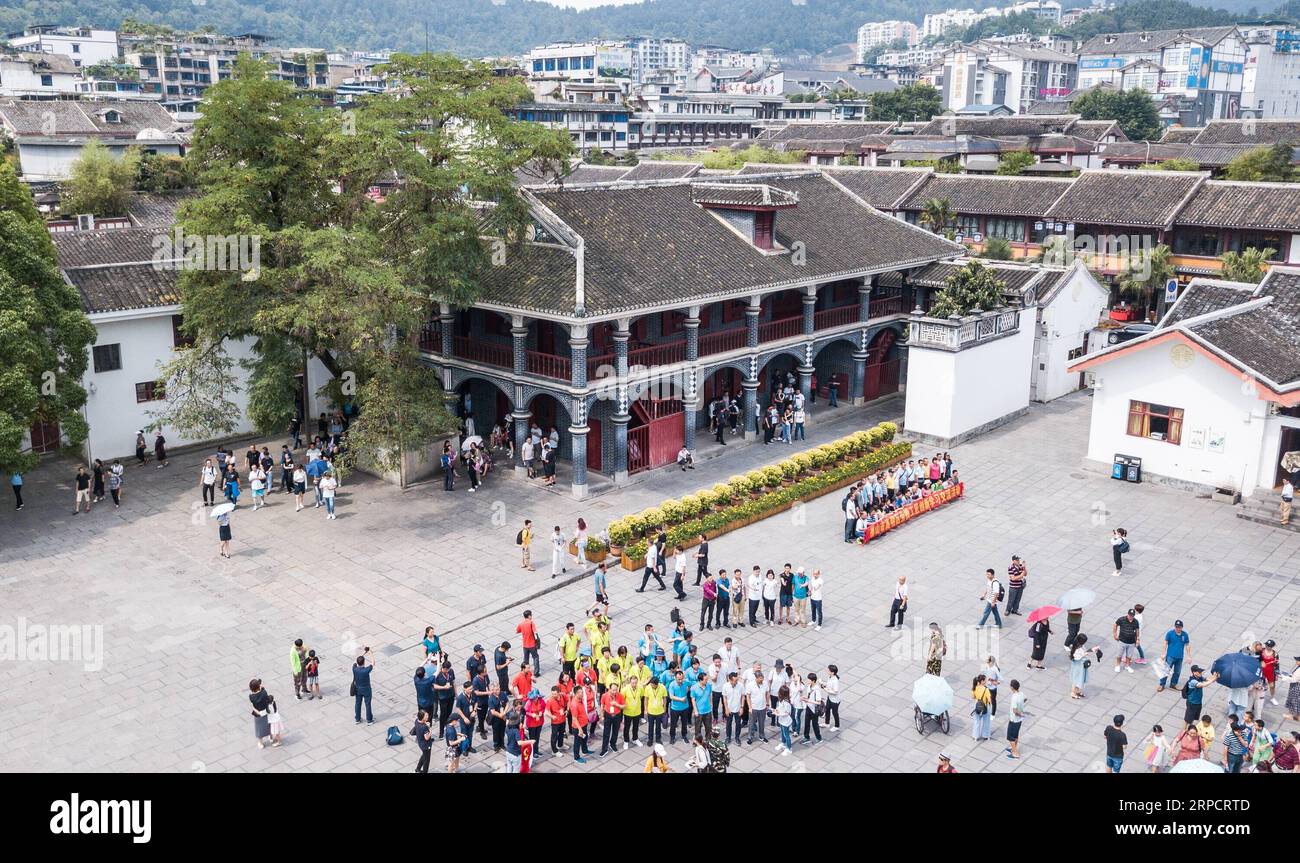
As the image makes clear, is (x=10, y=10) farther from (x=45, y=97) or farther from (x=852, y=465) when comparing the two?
(x=852, y=465)

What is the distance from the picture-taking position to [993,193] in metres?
59.6

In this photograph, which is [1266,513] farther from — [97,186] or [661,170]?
[97,186]

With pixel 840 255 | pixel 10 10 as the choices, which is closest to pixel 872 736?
pixel 840 255

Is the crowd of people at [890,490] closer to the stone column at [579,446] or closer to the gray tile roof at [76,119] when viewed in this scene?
the stone column at [579,446]

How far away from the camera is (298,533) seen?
29.1 meters

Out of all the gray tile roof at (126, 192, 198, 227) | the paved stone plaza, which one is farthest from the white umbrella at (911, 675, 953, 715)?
the gray tile roof at (126, 192, 198, 227)

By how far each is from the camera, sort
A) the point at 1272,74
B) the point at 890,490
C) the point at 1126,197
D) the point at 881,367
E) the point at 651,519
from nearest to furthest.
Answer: the point at 651,519
the point at 890,490
the point at 881,367
the point at 1126,197
the point at 1272,74

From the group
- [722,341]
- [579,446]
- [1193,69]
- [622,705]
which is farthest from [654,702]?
[1193,69]

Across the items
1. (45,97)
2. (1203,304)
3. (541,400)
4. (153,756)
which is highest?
(45,97)

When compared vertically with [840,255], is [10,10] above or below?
above

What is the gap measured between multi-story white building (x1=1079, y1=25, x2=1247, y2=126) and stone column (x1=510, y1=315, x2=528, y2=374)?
14808 cm

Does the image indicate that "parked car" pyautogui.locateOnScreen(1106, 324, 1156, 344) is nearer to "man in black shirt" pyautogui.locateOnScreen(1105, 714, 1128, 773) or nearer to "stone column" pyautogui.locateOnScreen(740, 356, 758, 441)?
"stone column" pyautogui.locateOnScreen(740, 356, 758, 441)

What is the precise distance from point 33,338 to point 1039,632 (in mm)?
25509

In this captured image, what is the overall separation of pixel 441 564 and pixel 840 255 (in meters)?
20.1
